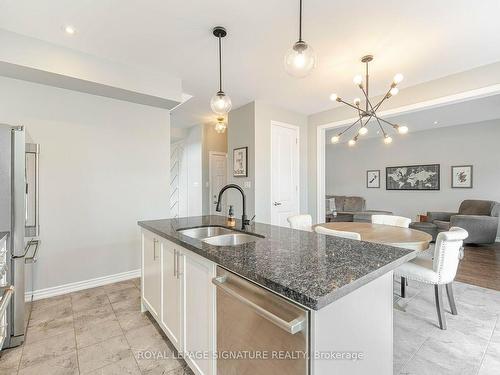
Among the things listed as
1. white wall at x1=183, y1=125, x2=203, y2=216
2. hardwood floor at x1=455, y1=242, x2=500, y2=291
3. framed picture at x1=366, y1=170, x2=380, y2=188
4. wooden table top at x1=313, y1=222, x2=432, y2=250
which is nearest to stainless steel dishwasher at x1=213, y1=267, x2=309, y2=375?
wooden table top at x1=313, y1=222, x2=432, y2=250

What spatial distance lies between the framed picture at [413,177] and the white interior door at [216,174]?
4.69 metres

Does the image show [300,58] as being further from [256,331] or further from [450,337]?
[450,337]

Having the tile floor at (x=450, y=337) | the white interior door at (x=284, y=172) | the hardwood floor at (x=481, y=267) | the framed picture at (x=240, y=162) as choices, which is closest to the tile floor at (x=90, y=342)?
the tile floor at (x=450, y=337)

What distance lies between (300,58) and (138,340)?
7.77 feet

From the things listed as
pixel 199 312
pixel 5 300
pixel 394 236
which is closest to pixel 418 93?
pixel 394 236

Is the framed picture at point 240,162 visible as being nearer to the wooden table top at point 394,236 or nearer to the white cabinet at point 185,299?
the wooden table top at point 394,236

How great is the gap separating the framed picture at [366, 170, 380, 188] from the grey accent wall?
12.0ft

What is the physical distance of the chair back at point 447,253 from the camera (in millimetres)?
2080

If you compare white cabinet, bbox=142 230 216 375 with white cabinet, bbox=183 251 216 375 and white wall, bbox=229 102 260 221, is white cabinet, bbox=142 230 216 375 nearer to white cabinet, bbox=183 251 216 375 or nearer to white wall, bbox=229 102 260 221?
white cabinet, bbox=183 251 216 375

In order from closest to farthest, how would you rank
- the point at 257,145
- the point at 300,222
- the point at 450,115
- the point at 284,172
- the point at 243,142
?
the point at 300,222, the point at 257,145, the point at 243,142, the point at 284,172, the point at 450,115

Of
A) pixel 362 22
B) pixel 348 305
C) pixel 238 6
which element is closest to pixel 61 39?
pixel 238 6

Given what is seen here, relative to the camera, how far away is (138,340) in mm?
1958

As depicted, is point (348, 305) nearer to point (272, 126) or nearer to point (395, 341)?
point (395, 341)

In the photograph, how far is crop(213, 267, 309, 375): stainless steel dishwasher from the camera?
0.85 metres
